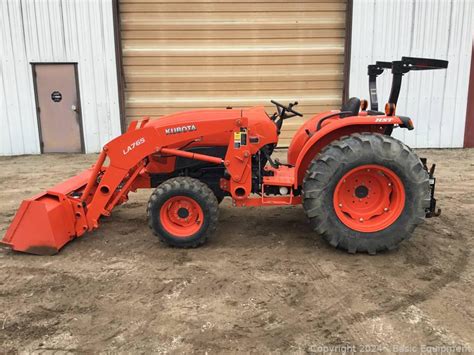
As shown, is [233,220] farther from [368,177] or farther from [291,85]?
[291,85]

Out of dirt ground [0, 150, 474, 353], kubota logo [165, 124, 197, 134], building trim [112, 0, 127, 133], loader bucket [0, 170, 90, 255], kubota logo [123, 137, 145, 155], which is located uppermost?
building trim [112, 0, 127, 133]

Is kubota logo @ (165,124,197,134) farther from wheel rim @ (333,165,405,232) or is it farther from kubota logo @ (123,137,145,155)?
wheel rim @ (333,165,405,232)

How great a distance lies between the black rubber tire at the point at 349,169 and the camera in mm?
3480

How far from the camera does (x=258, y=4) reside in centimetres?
861

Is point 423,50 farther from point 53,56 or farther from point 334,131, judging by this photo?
point 53,56

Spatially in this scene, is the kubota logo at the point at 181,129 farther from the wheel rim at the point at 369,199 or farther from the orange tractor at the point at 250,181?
the wheel rim at the point at 369,199

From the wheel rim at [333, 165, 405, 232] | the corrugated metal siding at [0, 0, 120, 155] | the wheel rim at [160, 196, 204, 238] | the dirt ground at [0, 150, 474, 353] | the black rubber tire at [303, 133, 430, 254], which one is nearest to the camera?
the dirt ground at [0, 150, 474, 353]

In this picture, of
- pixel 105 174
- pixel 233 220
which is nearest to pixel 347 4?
pixel 233 220

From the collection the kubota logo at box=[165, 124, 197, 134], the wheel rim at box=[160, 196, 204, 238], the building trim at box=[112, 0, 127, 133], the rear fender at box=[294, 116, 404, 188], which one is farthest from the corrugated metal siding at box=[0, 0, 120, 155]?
the rear fender at box=[294, 116, 404, 188]

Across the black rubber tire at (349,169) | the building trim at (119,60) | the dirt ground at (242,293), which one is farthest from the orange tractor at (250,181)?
the building trim at (119,60)

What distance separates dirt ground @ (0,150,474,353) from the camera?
8.19 ft

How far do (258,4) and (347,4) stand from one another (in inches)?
70.7

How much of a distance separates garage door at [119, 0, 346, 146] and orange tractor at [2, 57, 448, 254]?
491 cm

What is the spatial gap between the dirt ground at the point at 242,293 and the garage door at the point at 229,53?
4.92 m
